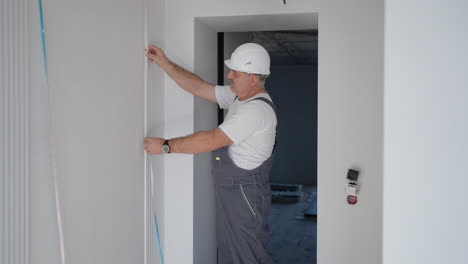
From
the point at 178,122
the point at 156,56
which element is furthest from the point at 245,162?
the point at 156,56

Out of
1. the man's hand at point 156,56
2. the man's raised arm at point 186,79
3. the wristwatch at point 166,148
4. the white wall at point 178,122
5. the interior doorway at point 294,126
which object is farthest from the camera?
the interior doorway at point 294,126

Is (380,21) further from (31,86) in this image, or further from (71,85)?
(31,86)

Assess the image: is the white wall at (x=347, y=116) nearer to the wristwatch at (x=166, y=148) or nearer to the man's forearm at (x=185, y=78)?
the man's forearm at (x=185, y=78)

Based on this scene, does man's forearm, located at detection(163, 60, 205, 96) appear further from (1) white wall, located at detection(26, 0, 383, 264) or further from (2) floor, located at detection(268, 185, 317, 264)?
(2) floor, located at detection(268, 185, 317, 264)

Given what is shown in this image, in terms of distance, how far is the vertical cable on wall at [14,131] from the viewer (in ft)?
4.59

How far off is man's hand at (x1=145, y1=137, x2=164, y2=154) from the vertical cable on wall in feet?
3.15

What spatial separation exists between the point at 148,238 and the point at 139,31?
1141 millimetres

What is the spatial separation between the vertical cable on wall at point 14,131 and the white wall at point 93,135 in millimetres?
62

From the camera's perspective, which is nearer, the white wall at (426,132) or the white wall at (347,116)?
the white wall at (426,132)

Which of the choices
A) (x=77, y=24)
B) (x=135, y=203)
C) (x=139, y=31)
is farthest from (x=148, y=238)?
(x=77, y=24)

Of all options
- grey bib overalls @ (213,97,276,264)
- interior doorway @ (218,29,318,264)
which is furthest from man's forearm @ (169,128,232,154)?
interior doorway @ (218,29,318,264)

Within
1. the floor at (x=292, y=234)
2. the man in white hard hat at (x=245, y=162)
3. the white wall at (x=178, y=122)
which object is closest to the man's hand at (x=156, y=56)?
the man in white hard hat at (x=245, y=162)

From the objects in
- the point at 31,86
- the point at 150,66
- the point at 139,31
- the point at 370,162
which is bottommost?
the point at 370,162

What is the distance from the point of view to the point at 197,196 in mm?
2979
